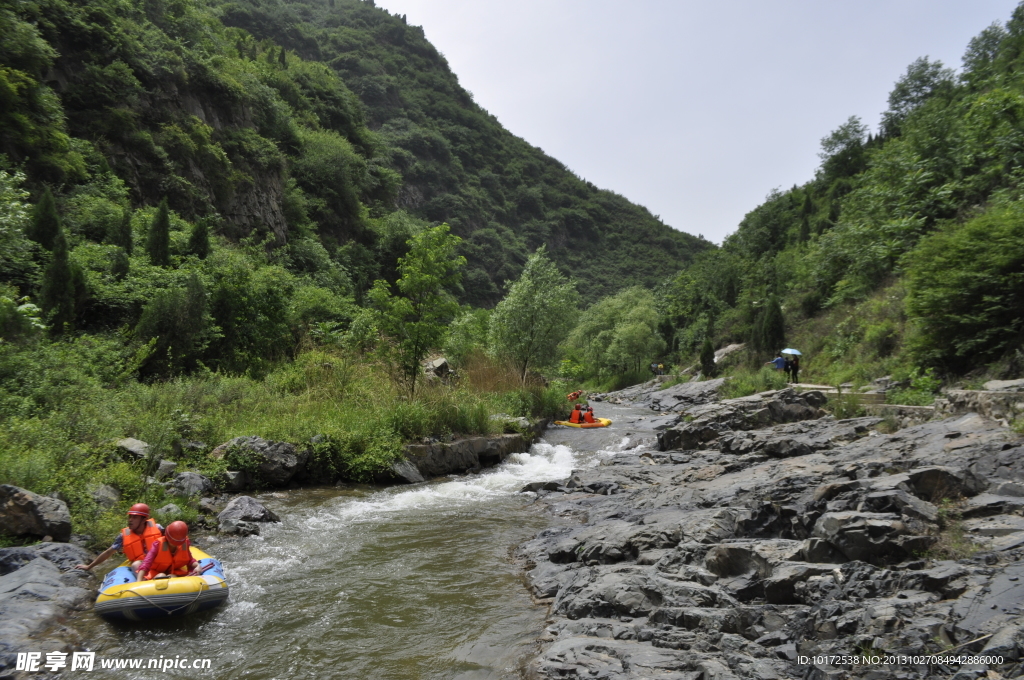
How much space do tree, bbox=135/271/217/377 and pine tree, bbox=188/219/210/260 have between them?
16.6ft

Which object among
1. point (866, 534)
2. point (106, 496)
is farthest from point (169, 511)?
point (866, 534)

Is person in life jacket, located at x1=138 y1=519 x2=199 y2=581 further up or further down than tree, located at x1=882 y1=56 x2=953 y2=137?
further down

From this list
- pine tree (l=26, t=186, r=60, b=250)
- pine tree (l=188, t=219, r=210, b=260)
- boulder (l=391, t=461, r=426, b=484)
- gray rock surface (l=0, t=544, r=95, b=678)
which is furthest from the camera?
pine tree (l=188, t=219, r=210, b=260)

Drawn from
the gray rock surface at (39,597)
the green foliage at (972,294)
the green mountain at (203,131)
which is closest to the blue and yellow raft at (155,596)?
the gray rock surface at (39,597)

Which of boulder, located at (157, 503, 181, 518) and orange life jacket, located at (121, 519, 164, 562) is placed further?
boulder, located at (157, 503, 181, 518)

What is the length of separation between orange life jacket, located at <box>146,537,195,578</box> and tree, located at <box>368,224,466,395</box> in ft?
28.4

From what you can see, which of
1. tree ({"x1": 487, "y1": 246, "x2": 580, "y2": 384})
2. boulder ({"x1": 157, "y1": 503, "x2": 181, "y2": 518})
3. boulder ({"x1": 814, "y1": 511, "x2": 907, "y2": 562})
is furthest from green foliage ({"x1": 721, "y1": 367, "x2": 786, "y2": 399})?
boulder ({"x1": 157, "y1": 503, "x2": 181, "y2": 518})

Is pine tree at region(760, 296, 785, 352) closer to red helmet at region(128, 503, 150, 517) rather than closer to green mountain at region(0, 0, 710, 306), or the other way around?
green mountain at region(0, 0, 710, 306)

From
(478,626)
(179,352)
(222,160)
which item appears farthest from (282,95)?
Answer: (478,626)

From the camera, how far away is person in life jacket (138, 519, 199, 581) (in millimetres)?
5328

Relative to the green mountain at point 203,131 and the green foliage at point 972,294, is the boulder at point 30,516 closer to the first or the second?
the green mountain at point 203,131

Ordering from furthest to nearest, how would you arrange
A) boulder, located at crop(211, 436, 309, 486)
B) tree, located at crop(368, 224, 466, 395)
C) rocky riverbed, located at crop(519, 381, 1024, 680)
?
tree, located at crop(368, 224, 466, 395) → boulder, located at crop(211, 436, 309, 486) → rocky riverbed, located at crop(519, 381, 1024, 680)

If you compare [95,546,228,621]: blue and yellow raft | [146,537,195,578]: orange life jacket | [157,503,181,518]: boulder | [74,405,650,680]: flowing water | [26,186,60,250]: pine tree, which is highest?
[26,186,60,250]: pine tree

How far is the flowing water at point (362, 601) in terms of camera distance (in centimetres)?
454
